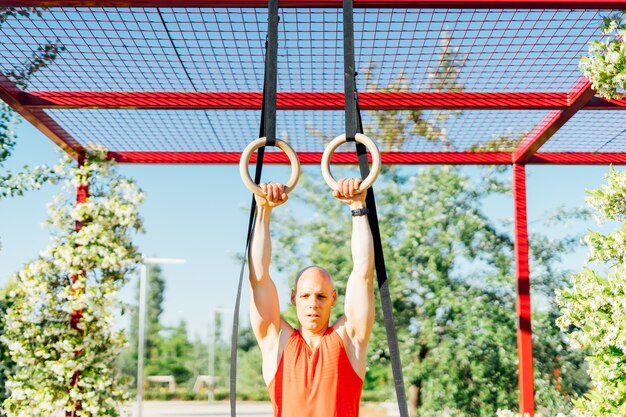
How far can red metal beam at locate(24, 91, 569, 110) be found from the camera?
4137 millimetres

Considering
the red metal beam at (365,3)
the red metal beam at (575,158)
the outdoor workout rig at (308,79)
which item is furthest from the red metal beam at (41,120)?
the red metal beam at (575,158)

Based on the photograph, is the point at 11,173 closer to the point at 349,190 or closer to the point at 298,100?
the point at 298,100

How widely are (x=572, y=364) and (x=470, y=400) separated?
1.36 meters

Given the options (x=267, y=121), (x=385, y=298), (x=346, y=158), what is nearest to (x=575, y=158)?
(x=346, y=158)

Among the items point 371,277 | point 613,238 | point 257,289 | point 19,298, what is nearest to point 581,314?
point 613,238

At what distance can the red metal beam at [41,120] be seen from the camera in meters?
4.06

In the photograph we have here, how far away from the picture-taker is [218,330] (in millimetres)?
31938

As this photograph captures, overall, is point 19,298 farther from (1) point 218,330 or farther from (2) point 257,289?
(1) point 218,330

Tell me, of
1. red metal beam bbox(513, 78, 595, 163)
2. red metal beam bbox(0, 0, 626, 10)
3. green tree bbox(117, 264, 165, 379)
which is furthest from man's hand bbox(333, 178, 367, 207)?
green tree bbox(117, 264, 165, 379)

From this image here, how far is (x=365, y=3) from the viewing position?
304 centimetres

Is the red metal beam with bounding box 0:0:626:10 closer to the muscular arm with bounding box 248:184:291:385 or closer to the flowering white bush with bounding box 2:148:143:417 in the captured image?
the muscular arm with bounding box 248:184:291:385

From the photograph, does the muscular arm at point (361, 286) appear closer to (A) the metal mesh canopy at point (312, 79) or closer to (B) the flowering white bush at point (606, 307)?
(A) the metal mesh canopy at point (312, 79)

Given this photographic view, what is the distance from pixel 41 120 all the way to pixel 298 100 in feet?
5.76

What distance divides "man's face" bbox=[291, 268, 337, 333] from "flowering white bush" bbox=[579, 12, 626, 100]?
193 centimetres
